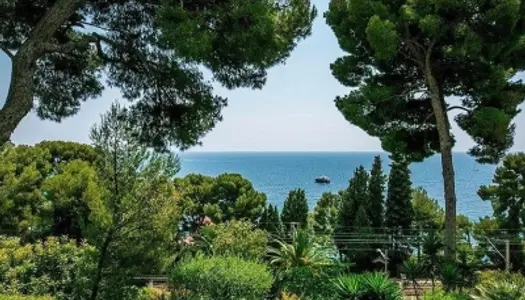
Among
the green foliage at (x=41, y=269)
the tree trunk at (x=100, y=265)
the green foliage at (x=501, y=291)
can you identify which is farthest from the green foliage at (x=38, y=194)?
the green foliage at (x=501, y=291)

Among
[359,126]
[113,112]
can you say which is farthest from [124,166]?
[359,126]

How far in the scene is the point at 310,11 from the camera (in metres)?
6.65

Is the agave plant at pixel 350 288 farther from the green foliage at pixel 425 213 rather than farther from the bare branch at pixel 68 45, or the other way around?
the green foliage at pixel 425 213

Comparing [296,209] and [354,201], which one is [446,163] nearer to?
[354,201]

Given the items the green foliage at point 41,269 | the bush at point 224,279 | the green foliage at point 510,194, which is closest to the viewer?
the bush at point 224,279

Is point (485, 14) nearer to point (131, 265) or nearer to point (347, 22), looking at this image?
point (347, 22)

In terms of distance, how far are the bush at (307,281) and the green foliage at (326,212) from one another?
387 inches

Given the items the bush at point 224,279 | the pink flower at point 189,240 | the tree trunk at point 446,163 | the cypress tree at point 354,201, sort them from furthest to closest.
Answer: the cypress tree at point 354,201, the pink flower at point 189,240, the tree trunk at point 446,163, the bush at point 224,279

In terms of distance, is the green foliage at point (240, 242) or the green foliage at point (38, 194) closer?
the green foliage at point (240, 242)

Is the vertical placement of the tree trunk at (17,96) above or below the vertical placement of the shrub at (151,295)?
above

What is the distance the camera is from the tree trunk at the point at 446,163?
36.5 ft

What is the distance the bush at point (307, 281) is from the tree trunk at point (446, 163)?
3.48 m

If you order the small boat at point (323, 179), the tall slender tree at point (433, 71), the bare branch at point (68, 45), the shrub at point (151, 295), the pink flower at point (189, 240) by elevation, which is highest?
the small boat at point (323, 179)

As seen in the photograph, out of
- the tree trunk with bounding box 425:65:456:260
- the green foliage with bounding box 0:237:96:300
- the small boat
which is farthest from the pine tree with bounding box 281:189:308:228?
the small boat
